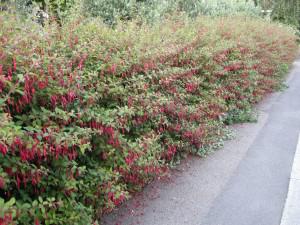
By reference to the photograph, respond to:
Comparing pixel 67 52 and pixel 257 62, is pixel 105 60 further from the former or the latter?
pixel 257 62

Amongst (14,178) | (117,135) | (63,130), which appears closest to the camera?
(14,178)

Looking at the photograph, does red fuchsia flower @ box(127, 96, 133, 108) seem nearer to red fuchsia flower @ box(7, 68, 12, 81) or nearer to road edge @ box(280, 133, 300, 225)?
red fuchsia flower @ box(7, 68, 12, 81)

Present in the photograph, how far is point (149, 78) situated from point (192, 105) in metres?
1.36

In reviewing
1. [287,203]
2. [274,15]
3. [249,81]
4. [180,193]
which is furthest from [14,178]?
[274,15]

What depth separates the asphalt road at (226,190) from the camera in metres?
4.04

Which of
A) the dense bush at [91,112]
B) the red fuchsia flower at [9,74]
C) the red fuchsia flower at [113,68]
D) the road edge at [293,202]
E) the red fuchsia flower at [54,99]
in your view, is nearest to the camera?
the red fuchsia flower at [9,74]

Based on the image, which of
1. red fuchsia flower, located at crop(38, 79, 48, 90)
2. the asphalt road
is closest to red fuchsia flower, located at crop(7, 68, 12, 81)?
red fuchsia flower, located at crop(38, 79, 48, 90)

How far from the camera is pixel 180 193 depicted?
15.0 ft

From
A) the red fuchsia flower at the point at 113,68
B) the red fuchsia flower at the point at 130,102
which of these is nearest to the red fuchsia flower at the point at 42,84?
the red fuchsia flower at the point at 113,68

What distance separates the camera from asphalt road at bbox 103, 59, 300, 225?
4.04 metres

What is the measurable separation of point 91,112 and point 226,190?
97.4 inches

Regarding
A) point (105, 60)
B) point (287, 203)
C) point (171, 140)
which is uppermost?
point (105, 60)

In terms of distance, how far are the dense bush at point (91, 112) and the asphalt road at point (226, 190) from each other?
226mm

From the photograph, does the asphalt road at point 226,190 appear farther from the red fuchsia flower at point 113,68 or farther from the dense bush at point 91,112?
the red fuchsia flower at point 113,68
